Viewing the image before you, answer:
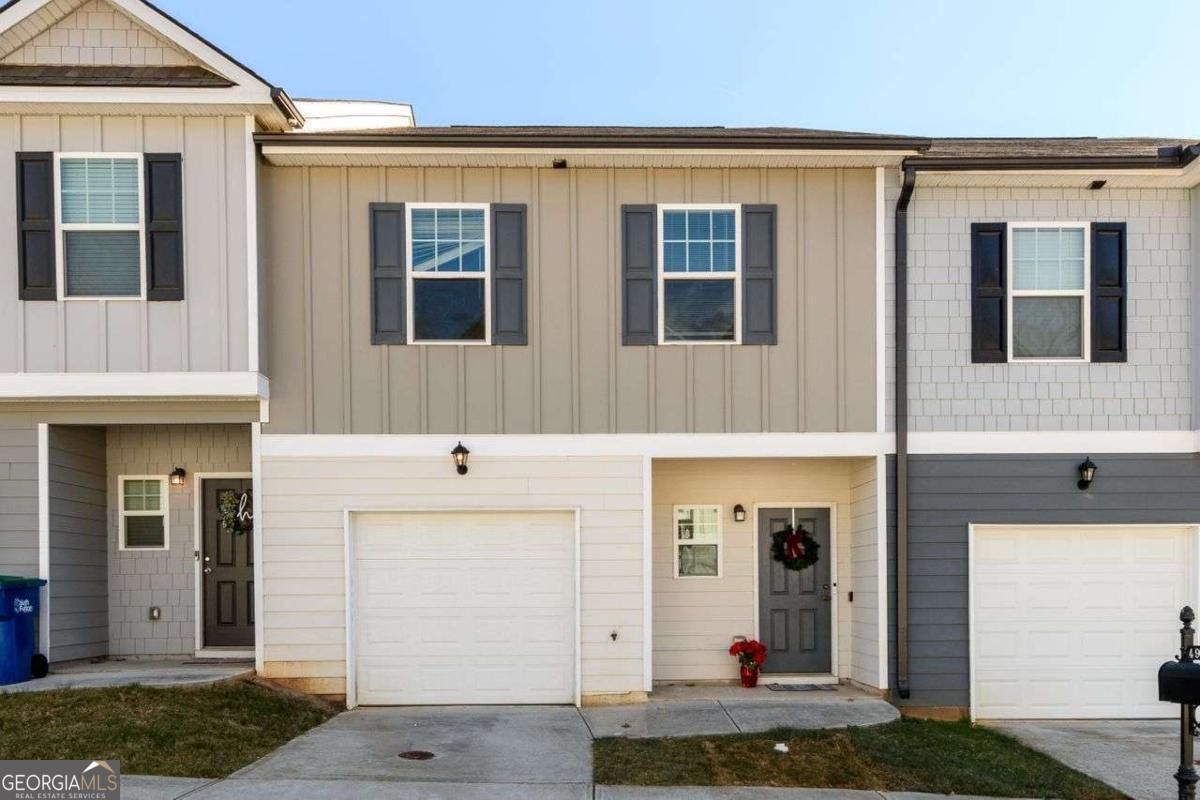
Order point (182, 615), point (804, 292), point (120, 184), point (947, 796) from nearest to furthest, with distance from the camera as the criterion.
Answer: point (947, 796) → point (120, 184) → point (804, 292) → point (182, 615)

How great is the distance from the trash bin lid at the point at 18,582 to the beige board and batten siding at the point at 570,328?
257cm

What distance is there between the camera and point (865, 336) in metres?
9.62

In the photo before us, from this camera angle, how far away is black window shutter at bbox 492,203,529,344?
9516 millimetres

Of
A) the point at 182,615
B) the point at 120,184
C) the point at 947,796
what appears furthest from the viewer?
the point at 182,615

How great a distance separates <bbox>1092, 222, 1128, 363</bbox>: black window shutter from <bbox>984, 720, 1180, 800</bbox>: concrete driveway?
11.3 feet

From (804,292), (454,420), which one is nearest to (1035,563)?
(804,292)

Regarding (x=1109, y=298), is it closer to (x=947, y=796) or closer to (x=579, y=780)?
(x=947, y=796)

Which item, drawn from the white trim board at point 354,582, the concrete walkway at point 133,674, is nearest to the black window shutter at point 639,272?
the white trim board at point 354,582

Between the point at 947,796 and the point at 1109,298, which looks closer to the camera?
the point at 947,796

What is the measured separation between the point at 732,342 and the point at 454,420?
271cm

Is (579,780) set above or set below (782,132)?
below

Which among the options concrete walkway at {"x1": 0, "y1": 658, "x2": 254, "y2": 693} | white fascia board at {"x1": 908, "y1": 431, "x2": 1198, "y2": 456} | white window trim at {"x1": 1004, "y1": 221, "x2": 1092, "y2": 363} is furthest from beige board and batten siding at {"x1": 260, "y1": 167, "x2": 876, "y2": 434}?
concrete walkway at {"x1": 0, "y1": 658, "x2": 254, "y2": 693}

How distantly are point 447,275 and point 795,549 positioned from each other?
455 cm

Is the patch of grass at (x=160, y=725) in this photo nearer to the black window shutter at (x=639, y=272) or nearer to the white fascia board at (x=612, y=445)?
the white fascia board at (x=612, y=445)
